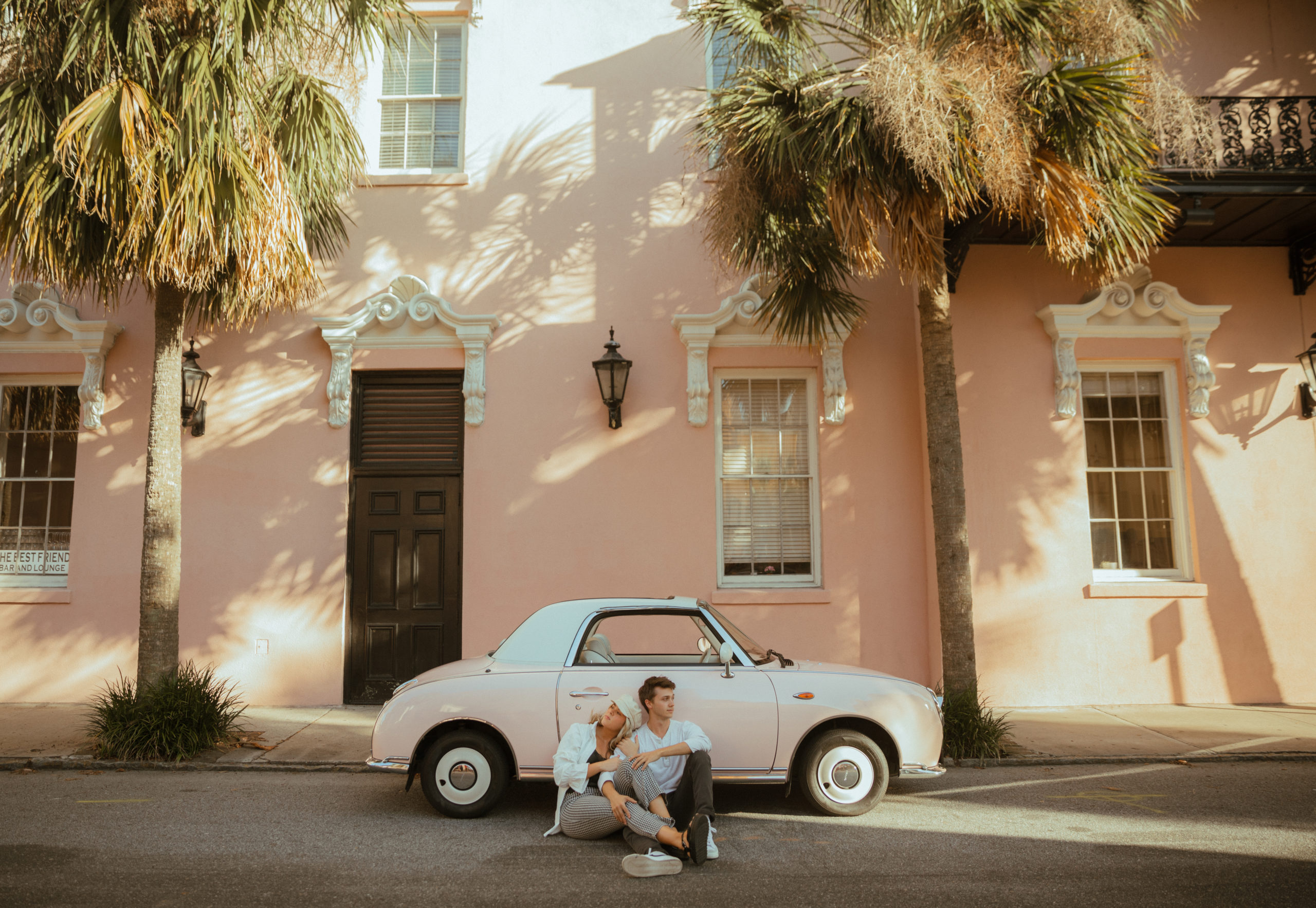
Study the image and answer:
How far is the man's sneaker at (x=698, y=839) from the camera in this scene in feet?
14.4

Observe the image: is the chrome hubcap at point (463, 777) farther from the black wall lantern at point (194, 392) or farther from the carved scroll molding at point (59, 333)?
the carved scroll molding at point (59, 333)

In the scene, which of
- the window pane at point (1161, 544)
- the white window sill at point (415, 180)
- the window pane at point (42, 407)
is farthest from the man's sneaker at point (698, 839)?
the window pane at point (42, 407)

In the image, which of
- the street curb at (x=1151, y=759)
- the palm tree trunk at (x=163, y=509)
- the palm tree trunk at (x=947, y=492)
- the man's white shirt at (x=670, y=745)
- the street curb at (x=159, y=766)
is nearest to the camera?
the man's white shirt at (x=670, y=745)

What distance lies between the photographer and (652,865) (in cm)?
430

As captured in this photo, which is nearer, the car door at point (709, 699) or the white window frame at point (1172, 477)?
the car door at point (709, 699)

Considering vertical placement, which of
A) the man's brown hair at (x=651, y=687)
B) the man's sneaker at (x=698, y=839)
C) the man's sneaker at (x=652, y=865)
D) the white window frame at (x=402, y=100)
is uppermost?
the white window frame at (x=402, y=100)

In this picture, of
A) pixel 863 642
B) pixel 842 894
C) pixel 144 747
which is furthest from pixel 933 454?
pixel 144 747

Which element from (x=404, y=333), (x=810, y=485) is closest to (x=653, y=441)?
(x=810, y=485)

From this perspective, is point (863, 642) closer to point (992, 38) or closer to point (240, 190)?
point (992, 38)

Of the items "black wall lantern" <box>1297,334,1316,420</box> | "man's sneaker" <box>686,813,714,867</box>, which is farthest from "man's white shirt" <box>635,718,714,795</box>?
"black wall lantern" <box>1297,334,1316,420</box>

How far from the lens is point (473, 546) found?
29.7 ft

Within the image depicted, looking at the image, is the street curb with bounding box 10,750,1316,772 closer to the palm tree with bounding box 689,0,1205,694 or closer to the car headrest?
the palm tree with bounding box 689,0,1205,694

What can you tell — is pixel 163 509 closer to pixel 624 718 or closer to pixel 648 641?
pixel 648 641

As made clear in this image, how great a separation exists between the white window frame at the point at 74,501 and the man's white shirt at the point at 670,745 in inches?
291
